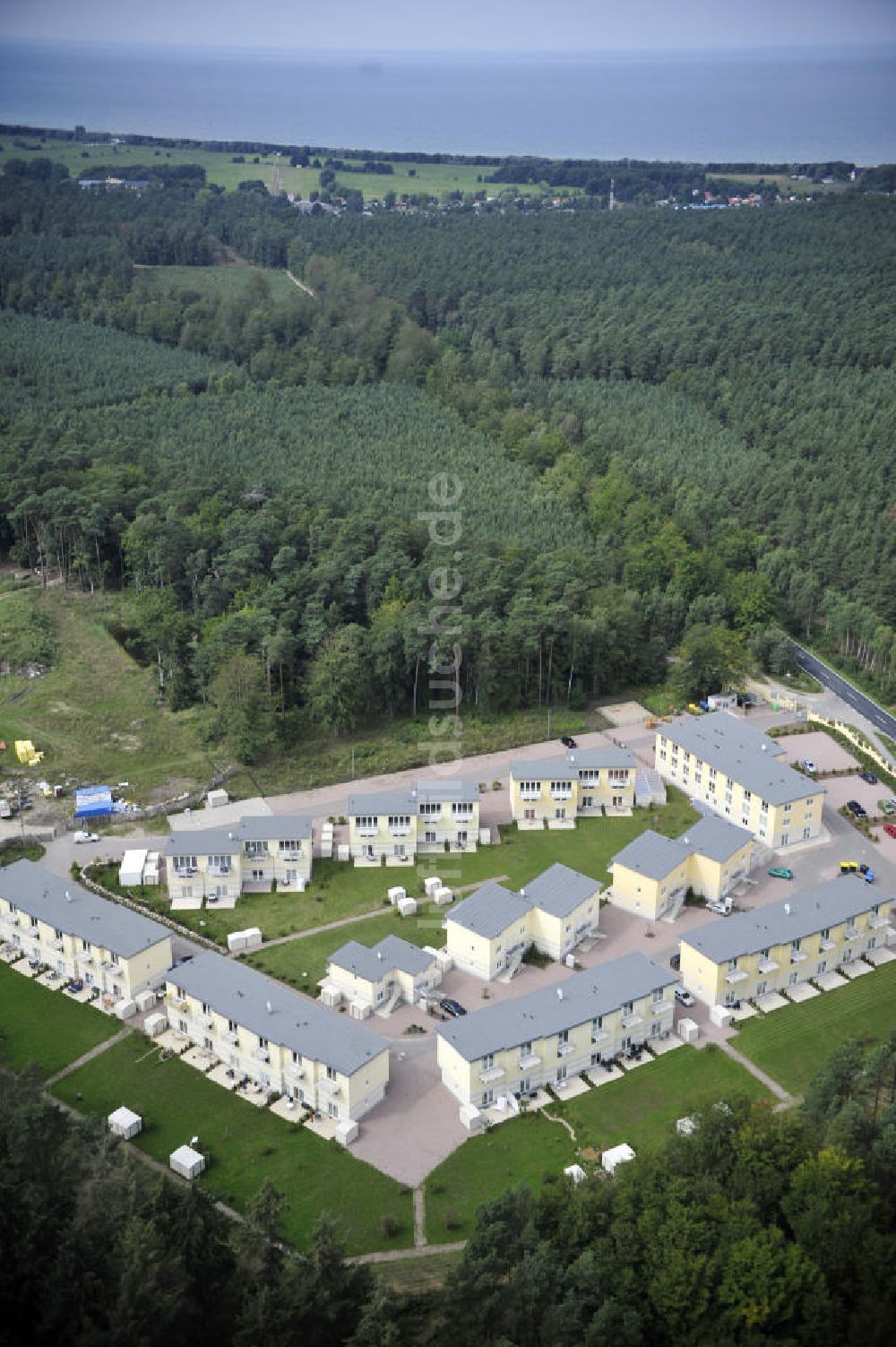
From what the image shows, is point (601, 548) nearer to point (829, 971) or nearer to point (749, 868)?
point (749, 868)

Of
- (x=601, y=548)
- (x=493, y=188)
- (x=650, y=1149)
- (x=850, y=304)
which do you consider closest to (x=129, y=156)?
(x=493, y=188)

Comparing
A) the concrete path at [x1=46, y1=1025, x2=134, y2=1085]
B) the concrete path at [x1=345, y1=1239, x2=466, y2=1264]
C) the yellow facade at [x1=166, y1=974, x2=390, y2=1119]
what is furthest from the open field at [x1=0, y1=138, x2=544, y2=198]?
the concrete path at [x1=345, y1=1239, x2=466, y2=1264]

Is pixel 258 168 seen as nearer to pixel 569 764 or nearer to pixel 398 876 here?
pixel 569 764

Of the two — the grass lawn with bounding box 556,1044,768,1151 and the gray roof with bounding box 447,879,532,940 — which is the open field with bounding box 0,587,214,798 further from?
the grass lawn with bounding box 556,1044,768,1151

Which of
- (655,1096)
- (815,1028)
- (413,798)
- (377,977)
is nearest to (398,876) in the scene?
(413,798)

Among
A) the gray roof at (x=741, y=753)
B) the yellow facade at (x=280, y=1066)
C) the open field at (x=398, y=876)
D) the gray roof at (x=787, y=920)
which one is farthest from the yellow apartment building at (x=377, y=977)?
the gray roof at (x=741, y=753)

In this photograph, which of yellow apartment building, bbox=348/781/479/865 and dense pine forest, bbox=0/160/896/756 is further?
dense pine forest, bbox=0/160/896/756

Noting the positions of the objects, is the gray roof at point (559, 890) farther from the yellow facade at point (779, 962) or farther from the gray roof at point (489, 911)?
the yellow facade at point (779, 962)
